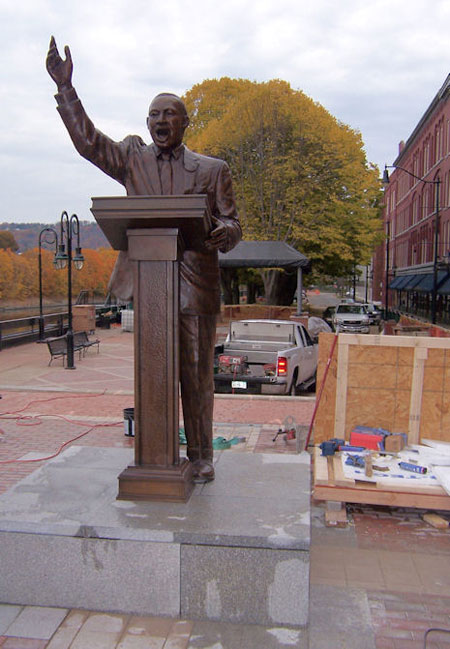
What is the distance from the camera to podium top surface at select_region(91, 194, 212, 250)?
356 centimetres

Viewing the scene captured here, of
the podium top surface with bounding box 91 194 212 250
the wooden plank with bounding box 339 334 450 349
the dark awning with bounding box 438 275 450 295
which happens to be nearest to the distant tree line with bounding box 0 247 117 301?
the dark awning with bounding box 438 275 450 295

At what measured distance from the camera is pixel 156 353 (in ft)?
12.5

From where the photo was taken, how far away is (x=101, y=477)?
14.0 feet

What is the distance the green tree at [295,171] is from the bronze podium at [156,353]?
2416cm

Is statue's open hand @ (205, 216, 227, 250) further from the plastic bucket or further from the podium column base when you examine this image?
the plastic bucket

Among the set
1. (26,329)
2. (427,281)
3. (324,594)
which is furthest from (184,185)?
(427,281)

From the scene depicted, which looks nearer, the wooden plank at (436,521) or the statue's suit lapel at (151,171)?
the statue's suit lapel at (151,171)

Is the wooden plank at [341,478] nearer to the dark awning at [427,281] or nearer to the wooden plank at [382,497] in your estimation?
the wooden plank at [382,497]

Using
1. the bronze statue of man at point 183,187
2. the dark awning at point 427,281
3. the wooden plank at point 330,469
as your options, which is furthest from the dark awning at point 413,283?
the bronze statue of man at point 183,187

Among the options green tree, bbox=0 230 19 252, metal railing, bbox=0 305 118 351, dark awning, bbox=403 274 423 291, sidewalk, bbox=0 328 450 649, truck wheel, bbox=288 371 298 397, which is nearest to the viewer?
sidewalk, bbox=0 328 450 649

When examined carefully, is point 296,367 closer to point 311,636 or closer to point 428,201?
point 311,636

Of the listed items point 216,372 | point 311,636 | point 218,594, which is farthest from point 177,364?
point 216,372

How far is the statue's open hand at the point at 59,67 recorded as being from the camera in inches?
140

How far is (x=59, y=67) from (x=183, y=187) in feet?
3.53
